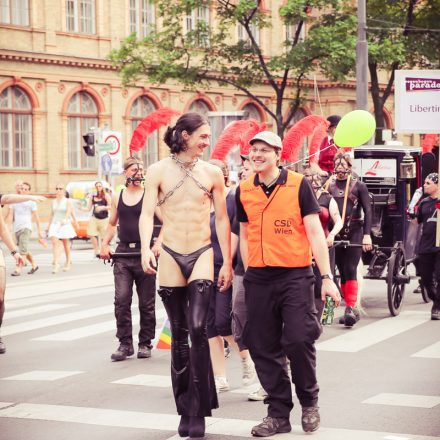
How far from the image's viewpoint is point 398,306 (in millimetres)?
14469

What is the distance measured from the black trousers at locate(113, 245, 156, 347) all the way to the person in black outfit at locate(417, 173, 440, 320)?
4020mm

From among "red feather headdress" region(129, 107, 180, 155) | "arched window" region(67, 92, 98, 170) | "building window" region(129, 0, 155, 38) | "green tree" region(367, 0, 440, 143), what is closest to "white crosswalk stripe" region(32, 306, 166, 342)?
"red feather headdress" region(129, 107, 180, 155)

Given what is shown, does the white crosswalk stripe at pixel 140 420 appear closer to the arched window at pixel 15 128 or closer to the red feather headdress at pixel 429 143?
the red feather headdress at pixel 429 143

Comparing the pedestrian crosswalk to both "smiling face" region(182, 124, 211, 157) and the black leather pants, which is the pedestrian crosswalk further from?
"smiling face" region(182, 124, 211, 157)

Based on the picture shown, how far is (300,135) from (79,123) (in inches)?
1144

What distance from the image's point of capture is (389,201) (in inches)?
606

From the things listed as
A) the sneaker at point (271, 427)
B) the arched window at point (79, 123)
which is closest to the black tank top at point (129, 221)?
the sneaker at point (271, 427)

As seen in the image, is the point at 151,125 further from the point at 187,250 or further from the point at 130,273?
the point at 187,250

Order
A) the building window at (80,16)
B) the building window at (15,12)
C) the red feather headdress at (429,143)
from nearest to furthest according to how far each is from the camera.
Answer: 1. the red feather headdress at (429,143)
2. the building window at (15,12)
3. the building window at (80,16)

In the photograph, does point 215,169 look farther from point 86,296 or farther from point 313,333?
point 86,296

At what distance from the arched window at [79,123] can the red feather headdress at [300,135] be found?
91.5ft

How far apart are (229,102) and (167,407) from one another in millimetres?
41506

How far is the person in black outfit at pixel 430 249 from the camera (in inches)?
542

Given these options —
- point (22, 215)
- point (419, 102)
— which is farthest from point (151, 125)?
point (22, 215)
